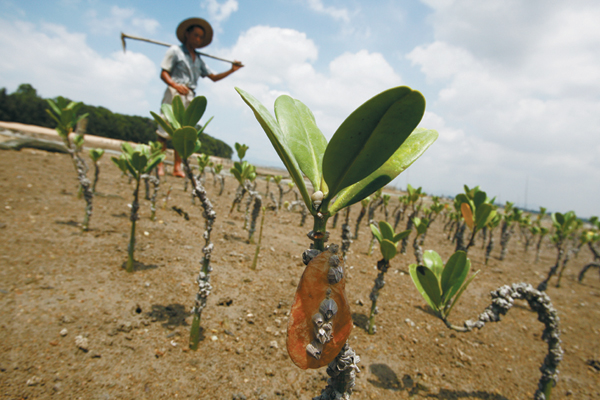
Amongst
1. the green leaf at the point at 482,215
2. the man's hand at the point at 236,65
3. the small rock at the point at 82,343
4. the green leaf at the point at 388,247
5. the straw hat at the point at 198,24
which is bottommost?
the small rock at the point at 82,343

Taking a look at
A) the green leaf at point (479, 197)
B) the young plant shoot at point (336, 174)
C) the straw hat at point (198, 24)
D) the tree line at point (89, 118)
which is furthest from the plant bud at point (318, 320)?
the tree line at point (89, 118)

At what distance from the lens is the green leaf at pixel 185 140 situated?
189 cm

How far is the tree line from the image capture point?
36.3 m

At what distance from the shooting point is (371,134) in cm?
73

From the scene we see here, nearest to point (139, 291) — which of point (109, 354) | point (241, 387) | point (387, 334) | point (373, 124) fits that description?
point (109, 354)

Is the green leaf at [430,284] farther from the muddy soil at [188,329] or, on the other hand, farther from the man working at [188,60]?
the man working at [188,60]

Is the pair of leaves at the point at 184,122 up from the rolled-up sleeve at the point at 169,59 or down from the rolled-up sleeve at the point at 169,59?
down

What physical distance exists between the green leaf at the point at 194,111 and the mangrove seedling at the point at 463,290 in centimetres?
196

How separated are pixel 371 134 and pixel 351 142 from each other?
0.19 ft

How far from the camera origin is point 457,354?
290 cm

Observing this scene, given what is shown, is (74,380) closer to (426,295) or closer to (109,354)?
(109,354)

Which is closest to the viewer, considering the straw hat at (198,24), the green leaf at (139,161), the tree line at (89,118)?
the green leaf at (139,161)

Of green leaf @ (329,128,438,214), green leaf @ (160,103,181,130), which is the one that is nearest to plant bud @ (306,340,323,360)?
green leaf @ (329,128,438,214)

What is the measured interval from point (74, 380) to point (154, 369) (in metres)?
0.50
